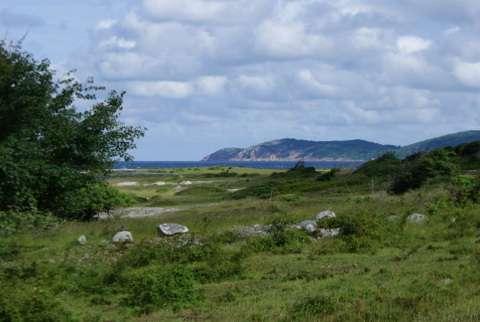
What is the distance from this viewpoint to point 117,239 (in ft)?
74.9

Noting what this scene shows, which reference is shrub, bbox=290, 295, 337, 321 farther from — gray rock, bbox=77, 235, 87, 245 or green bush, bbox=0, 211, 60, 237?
gray rock, bbox=77, 235, 87, 245

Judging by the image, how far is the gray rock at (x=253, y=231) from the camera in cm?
2345

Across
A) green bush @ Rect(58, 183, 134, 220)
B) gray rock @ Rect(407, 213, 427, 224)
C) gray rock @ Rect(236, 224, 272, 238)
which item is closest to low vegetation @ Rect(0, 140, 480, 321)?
gray rock @ Rect(407, 213, 427, 224)

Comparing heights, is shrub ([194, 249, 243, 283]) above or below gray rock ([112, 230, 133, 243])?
below

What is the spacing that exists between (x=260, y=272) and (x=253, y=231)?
6789mm

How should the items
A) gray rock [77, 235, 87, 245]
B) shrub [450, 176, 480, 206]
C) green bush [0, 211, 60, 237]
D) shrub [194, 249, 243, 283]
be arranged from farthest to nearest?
1. shrub [450, 176, 480, 206]
2. gray rock [77, 235, 87, 245]
3. shrub [194, 249, 243, 283]
4. green bush [0, 211, 60, 237]

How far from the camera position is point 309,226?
2331 cm

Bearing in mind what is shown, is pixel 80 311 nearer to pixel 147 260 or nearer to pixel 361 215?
pixel 147 260

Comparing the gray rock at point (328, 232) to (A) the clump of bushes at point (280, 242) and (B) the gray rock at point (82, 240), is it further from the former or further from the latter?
(B) the gray rock at point (82, 240)

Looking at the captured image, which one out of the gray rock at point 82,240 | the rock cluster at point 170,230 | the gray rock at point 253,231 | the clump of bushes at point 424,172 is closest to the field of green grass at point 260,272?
→ the gray rock at point 82,240

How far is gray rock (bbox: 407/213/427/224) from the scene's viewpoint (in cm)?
2394

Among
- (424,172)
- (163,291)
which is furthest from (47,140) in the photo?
(424,172)

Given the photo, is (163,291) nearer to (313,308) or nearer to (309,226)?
(313,308)

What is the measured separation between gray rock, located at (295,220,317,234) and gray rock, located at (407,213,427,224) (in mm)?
3120
